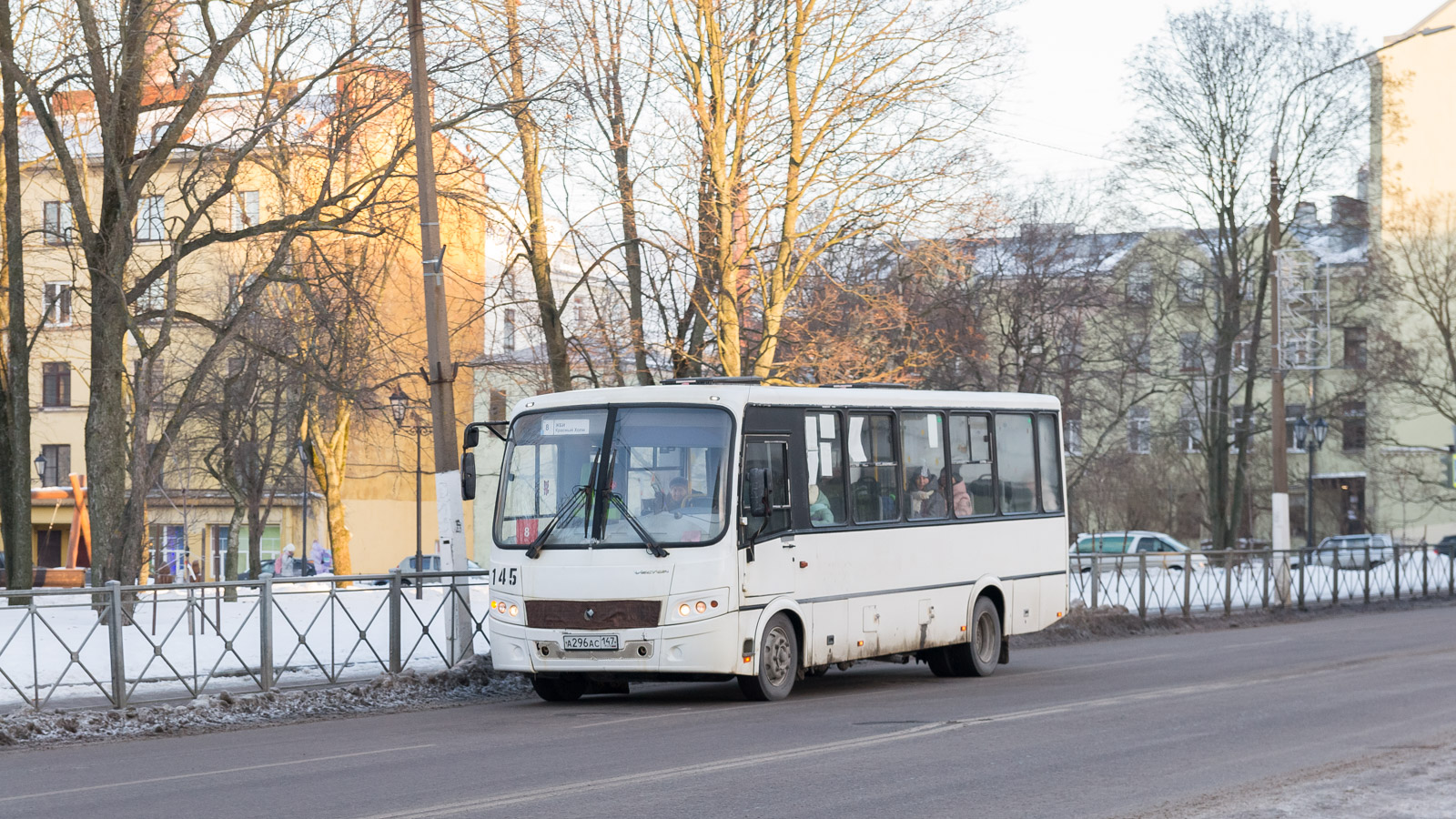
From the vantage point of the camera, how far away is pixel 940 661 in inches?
726

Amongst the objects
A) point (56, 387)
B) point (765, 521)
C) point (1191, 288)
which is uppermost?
point (1191, 288)

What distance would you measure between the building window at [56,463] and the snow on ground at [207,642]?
5615 centimetres

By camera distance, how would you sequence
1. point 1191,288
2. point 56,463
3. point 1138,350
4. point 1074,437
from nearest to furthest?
1. point 1138,350
2. point 1191,288
3. point 1074,437
4. point 56,463

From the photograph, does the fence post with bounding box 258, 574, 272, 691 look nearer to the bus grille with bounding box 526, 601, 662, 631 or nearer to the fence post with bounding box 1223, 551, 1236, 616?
the bus grille with bounding box 526, 601, 662, 631

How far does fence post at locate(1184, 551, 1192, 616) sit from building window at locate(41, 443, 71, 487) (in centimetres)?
5237

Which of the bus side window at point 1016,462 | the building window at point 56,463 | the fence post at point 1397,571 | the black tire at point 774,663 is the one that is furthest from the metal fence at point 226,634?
the building window at point 56,463

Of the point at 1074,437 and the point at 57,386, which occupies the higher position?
the point at 57,386

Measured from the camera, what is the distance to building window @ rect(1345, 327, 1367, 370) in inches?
2072

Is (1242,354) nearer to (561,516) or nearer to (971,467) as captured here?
(971,467)

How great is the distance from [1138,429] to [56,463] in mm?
43913

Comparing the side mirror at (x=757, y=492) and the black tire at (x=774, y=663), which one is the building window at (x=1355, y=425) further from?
the side mirror at (x=757, y=492)

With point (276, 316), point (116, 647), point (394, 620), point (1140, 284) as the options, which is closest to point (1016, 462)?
point (394, 620)

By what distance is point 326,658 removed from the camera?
1617 cm

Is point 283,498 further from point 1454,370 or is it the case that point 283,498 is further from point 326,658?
point 326,658
